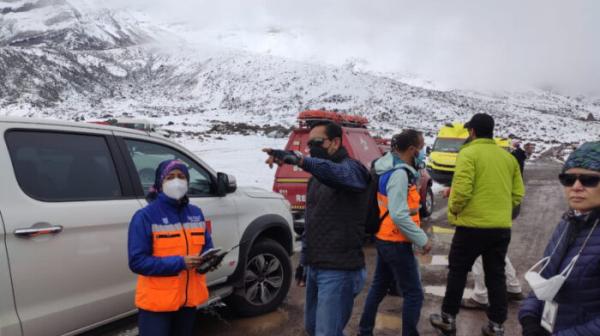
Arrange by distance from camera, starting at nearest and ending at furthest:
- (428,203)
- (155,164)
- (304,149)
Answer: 1. (155,164)
2. (304,149)
3. (428,203)

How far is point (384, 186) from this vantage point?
373 centimetres

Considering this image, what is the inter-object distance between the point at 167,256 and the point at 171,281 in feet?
0.49

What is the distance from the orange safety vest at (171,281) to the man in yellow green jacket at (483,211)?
2.32 m

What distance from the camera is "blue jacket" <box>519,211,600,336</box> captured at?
1893mm

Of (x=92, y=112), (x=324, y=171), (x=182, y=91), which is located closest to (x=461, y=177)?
(x=324, y=171)

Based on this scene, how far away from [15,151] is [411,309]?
2.99m

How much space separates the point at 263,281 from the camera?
4.77 meters

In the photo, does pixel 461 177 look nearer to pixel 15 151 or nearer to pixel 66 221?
pixel 66 221

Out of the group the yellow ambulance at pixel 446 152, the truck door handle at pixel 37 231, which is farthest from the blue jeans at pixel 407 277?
the yellow ambulance at pixel 446 152

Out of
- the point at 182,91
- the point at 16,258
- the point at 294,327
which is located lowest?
the point at 294,327

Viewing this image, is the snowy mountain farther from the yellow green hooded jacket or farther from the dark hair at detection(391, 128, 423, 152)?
the dark hair at detection(391, 128, 423, 152)

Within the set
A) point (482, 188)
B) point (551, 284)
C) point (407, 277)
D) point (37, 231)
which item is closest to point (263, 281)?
point (407, 277)

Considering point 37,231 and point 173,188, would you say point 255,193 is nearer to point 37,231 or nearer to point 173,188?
point 173,188

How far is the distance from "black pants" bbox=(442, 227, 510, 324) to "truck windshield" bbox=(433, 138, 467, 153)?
13706 millimetres
